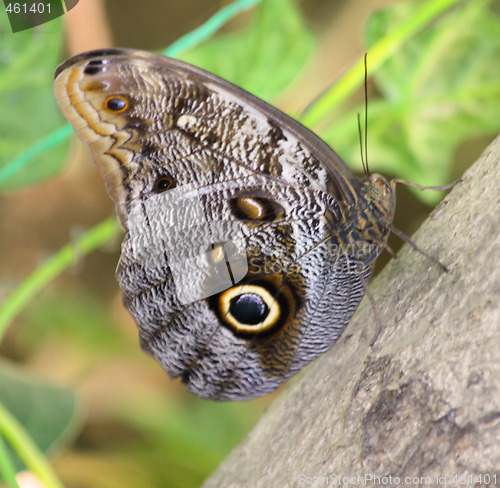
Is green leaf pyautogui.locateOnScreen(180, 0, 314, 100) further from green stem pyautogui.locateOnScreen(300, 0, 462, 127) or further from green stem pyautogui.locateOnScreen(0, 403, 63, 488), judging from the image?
green stem pyautogui.locateOnScreen(0, 403, 63, 488)

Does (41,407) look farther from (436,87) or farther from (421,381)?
(436,87)

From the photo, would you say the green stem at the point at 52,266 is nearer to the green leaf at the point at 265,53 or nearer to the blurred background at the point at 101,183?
the blurred background at the point at 101,183

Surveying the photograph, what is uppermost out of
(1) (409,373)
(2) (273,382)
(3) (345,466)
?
(1) (409,373)

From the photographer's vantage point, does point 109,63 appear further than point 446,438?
Yes

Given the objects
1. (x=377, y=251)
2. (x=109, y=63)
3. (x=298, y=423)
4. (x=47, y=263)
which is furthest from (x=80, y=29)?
(x=298, y=423)

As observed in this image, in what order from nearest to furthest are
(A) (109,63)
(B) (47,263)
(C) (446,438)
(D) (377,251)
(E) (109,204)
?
1. (C) (446,438)
2. (A) (109,63)
3. (D) (377,251)
4. (B) (47,263)
5. (E) (109,204)

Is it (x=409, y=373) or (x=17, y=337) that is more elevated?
(x=409, y=373)

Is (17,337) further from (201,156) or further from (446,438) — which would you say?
(446,438)
